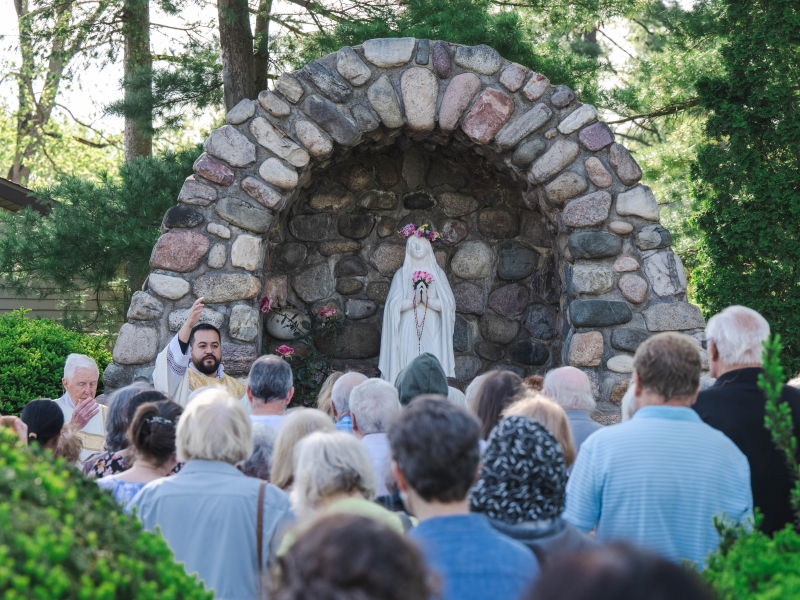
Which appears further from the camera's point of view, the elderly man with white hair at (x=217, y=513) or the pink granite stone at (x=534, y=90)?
the pink granite stone at (x=534, y=90)

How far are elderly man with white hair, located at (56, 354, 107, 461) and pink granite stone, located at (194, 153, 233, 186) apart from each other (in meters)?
1.69

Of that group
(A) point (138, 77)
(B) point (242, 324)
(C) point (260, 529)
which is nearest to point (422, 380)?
(C) point (260, 529)

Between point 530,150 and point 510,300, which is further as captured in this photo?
point 510,300

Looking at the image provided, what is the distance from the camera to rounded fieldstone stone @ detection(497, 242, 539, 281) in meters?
6.93

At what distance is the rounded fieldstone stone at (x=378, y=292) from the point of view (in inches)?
275

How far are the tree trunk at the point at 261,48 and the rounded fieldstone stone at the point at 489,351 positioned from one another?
10.5 feet

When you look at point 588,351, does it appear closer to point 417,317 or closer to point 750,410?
point 417,317

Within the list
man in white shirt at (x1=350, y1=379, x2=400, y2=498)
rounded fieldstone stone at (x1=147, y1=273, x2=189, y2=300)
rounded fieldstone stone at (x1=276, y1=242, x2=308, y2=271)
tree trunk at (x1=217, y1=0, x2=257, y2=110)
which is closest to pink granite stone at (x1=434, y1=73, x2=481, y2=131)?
rounded fieldstone stone at (x1=276, y1=242, x2=308, y2=271)

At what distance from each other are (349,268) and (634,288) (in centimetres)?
231

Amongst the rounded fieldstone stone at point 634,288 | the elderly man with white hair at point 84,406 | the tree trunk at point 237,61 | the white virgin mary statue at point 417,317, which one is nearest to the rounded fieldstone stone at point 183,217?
the elderly man with white hair at point 84,406

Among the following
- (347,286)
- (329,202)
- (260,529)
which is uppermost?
(329,202)

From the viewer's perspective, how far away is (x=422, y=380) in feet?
11.4

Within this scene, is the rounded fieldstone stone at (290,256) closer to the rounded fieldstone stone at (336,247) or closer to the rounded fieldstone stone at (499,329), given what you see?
the rounded fieldstone stone at (336,247)

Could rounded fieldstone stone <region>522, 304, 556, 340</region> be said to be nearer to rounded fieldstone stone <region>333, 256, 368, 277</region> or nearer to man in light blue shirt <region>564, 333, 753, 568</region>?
rounded fieldstone stone <region>333, 256, 368, 277</region>
